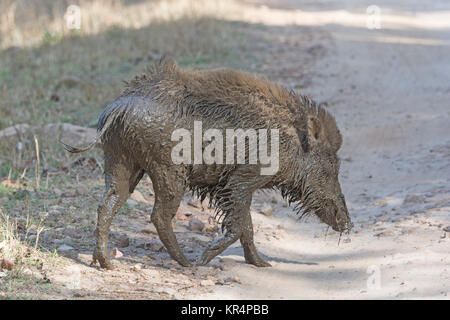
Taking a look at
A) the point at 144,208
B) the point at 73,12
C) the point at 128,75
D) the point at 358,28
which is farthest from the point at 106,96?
the point at 358,28

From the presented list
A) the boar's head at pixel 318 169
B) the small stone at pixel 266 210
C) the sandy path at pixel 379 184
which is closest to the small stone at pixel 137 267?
the sandy path at pixel 379 184

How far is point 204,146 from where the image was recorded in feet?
18.1

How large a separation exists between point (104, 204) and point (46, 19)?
11.8 metres

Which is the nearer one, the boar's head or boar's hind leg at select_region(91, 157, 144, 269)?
boar's hind leg at select_region(91, 157, 144, 269)

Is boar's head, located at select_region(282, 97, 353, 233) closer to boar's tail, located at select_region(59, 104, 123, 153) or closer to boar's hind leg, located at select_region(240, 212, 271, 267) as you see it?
boar's hind leg, located at select_region(240, 212, 271, 267)

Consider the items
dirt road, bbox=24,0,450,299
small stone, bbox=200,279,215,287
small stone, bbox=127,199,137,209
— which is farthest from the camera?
small stone, bbox=127,199,137,209

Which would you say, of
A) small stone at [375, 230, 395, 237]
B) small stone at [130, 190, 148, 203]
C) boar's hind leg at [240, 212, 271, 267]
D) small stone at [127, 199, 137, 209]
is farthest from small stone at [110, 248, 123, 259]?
small stone at [375, 230, 395, 237]

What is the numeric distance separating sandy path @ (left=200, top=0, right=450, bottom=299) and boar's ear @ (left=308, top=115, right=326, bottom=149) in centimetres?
112

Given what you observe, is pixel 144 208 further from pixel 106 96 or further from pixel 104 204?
pixel 106 96

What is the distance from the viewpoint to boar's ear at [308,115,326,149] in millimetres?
5793

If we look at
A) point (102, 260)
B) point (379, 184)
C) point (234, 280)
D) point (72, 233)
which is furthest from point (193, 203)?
point (379, 184)

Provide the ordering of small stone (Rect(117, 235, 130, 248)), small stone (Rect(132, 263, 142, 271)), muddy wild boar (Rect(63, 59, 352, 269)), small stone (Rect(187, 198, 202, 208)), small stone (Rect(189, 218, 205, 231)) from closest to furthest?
muddy wild boar (Rect(63, 59, 352, 269)) → small stone (Rect(132, 263, 142, 271)) → small stone (Rect(117, 235, 130, 248)) → small stone (Rect(189, 218, 205, 231)) → small stone (Rect(187, 198, 202, 208))

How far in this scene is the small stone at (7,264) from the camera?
503 centimetres

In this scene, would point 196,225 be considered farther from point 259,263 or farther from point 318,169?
point 318,169
